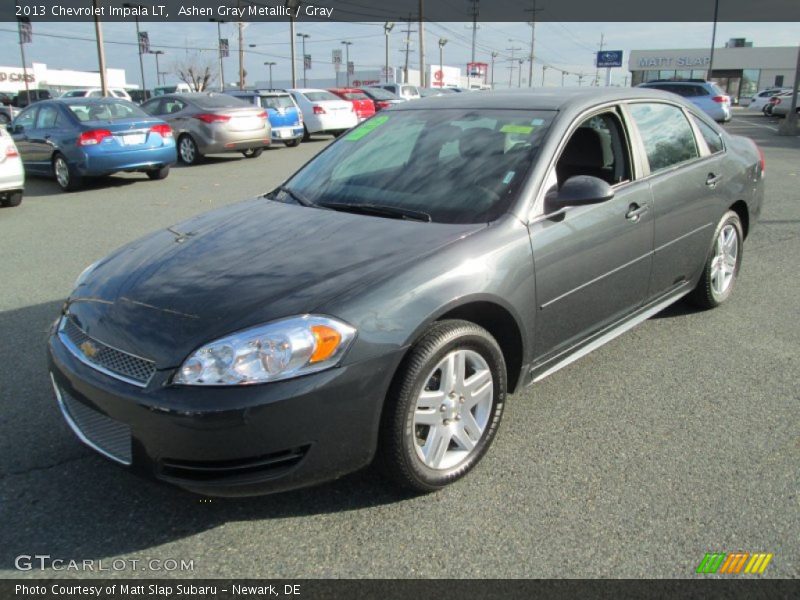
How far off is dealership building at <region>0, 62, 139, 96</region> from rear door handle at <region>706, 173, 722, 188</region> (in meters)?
73.9

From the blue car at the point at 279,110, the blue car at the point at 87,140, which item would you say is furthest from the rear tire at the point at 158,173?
the blue car at the point at 279,110

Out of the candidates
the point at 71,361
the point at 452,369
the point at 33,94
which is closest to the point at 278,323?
the point at 452,369

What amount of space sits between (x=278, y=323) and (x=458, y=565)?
1058 mm

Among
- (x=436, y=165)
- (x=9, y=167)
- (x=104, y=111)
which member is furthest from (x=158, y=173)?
(x=436, y=165)

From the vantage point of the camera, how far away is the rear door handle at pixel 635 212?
145 inches

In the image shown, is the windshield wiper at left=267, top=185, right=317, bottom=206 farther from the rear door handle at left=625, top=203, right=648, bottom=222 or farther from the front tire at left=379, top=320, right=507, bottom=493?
the rear door handle at left=625, top=203, right=648, bottom=222

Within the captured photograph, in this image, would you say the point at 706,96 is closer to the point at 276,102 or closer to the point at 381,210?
the point at 276,102

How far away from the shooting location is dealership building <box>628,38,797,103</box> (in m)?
79.1

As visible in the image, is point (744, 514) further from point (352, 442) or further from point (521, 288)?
point (352, 442)

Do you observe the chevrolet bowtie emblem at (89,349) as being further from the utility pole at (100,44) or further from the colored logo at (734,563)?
the utility pole at (100,44)

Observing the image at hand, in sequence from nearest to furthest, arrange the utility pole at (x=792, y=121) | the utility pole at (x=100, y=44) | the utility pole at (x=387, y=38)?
the utility pole at (x=792, y=121) → the utility pole at (x=100, y=44) → the utility pole at (x=387, y=38)

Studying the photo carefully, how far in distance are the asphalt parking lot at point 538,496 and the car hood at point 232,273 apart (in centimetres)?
58

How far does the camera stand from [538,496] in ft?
9.10

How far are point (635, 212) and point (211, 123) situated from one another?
500 inches
